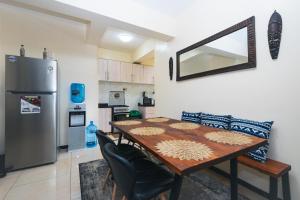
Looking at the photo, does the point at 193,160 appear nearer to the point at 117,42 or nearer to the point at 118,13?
the point at 118,13

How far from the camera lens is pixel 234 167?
3.96 ft

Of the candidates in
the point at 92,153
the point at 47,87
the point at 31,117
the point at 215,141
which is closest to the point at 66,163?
the point at 92,153

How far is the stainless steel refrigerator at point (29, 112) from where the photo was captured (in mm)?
2246

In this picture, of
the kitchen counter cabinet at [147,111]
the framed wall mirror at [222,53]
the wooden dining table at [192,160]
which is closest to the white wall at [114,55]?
the kitchen counter cabinet at [147,111]

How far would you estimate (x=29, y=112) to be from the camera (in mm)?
2354

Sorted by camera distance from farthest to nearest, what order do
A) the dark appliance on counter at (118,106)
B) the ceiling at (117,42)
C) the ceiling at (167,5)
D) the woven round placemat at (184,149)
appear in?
the dark appliance on counter at (118,106)
the ceiling at (117,42)
the ceiling at (167,5)
the woven round placemat at (184,149)

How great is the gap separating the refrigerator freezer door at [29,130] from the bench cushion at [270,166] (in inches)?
110

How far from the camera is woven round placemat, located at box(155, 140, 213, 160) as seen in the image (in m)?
0.91

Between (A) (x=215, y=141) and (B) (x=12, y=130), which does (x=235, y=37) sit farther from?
(B) (x=12, y=130)

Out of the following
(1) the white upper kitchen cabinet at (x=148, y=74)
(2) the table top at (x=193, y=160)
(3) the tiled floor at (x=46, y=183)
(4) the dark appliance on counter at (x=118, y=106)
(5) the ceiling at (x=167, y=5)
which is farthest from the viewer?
(1) the white upper kitchen cabinet at (x=148, y=74)

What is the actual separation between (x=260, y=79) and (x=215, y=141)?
3.24 feet

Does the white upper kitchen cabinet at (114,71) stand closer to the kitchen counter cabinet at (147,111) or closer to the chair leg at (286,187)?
the kitchen counter cabinet at (147,111)

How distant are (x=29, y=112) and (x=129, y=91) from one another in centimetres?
301

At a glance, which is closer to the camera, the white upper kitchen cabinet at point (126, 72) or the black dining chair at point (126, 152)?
the black dining chair at point (126, 152)
